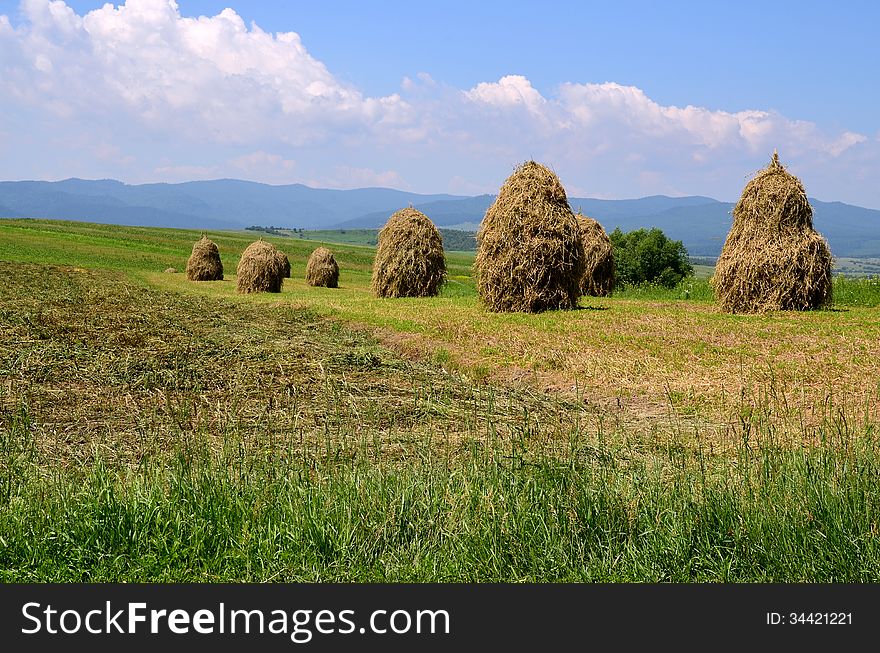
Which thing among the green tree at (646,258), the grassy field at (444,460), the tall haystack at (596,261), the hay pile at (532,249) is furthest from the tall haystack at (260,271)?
the green tree at (646,258)

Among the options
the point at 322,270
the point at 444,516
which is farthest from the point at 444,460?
the point at 322,270

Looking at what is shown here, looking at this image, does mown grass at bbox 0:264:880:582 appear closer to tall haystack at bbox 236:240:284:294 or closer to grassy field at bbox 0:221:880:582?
grassy field at bbox 0:221:880:582

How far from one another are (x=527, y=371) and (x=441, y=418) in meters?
3.10

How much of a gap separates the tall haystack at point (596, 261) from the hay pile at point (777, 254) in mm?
8931

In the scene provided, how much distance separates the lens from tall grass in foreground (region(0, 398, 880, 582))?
412 centimetres

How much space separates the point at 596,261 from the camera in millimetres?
28641

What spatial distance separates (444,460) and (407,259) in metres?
22.5

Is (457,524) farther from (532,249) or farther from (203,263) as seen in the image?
(203,263)

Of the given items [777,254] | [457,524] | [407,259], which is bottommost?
[457,524]

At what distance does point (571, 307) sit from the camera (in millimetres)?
20391

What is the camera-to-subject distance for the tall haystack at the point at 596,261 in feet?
93.8

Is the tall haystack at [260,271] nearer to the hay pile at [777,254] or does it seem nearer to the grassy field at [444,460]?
the grassy field at [444,460]

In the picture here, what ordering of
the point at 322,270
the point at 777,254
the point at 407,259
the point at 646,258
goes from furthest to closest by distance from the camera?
1. the point at 646,258
2. the point at 322,270
3. the point at 407,259
4. the point at 777,254

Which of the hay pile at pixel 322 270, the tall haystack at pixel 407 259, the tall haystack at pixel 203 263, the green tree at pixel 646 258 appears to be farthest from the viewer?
the green tree at pixel 646 258
